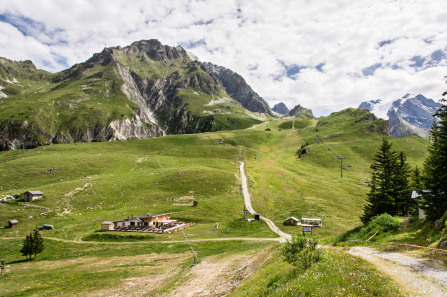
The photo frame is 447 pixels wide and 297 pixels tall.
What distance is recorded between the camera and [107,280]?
117 ft

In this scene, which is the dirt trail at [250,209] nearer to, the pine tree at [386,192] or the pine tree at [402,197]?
the pine tree at [386,192]

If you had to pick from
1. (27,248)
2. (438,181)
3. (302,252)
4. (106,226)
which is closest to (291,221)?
(438,181)

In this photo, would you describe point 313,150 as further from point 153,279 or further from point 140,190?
point 153,279

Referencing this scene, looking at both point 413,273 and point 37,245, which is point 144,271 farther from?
point 413,273

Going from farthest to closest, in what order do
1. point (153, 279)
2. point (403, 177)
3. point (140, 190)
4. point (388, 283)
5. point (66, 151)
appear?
1. point (66, 151)
2. point (140, 190)
3. point (403, 177)
4. point (153, 279)
5. point (388, 283)

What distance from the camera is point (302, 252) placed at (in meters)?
21.6

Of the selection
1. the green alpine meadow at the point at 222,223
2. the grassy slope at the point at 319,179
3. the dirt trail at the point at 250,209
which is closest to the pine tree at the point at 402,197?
the green alpine meadow at the point at 222,223

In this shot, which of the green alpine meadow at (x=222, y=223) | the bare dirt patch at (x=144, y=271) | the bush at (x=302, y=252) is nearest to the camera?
the bush at (x=302, y=252)

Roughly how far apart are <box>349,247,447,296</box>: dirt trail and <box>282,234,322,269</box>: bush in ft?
13.8

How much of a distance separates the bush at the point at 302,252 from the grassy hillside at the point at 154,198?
19532 millimetres

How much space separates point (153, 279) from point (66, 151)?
511ft

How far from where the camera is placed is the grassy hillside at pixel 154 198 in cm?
4669

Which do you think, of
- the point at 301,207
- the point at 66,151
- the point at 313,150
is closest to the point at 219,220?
the point at 301,207

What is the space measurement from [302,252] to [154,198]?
80817 millimetres
